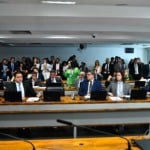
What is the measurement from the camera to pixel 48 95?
6406mm

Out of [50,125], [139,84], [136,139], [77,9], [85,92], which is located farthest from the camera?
[139,84]

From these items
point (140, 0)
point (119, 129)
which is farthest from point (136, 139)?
point (119, 129)

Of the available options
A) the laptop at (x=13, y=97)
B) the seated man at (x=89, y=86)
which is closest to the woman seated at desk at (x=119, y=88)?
the seated man at (x=89, y=86)

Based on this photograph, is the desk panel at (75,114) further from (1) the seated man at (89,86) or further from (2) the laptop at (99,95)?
(1) the seated man at (89,86)

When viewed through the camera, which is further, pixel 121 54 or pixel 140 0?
pixel 121 54

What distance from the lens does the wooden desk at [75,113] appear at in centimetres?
619

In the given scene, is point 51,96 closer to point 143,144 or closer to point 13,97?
point 13,97

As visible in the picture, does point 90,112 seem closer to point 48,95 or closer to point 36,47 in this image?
point 48,95

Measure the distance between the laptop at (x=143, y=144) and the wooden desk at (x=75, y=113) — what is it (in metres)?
3.24

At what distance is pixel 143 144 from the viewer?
2.98m

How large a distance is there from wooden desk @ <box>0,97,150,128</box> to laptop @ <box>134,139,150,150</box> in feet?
10.6

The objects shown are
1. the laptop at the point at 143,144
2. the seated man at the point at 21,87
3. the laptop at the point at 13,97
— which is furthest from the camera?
the seated man at the point at 21,87

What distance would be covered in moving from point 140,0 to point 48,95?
8.02 feet

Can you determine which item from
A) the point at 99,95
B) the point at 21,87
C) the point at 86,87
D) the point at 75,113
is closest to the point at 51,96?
the point at 75,113
